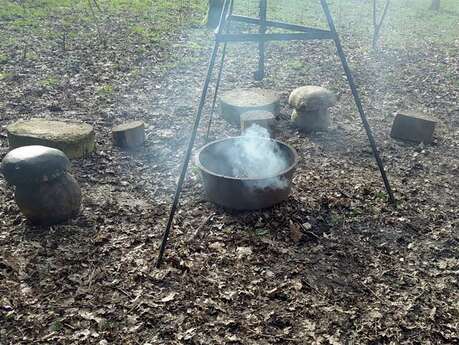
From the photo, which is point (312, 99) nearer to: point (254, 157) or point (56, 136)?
point (254, 157)

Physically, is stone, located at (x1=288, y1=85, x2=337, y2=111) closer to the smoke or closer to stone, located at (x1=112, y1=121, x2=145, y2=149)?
the smoke

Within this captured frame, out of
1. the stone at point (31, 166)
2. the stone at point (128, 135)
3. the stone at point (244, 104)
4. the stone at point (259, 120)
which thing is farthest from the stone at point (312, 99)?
the stone at point (31, 166)

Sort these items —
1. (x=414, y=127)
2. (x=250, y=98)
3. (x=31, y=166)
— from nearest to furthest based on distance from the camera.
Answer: (x=31, y=166), (x=414, y=127), (x=250, y=98)

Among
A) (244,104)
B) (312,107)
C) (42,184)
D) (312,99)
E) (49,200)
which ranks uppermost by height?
(312,99)

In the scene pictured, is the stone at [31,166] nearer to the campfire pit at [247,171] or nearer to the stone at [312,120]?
the campfire pit at [247,171]

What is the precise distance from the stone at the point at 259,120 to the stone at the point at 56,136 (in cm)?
222

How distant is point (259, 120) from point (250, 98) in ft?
3.77

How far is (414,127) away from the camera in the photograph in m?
6.30

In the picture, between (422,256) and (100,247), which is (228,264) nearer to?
(100,247)

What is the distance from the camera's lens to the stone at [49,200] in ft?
13.9

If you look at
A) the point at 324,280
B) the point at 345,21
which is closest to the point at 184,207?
the point at 324,280

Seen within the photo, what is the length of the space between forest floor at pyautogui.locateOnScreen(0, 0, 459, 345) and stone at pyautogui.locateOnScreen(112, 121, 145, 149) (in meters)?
0.16

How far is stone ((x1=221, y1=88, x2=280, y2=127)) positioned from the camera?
673cm

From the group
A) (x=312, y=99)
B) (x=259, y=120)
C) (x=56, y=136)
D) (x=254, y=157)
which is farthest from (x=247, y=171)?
(x=56, y=136)
